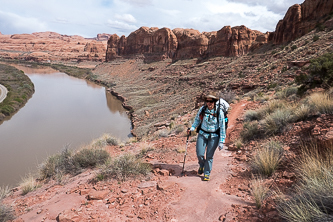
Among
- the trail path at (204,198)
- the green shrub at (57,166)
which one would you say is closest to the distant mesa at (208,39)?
the trail path at (204,198)

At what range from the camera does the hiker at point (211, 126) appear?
371 centimetres

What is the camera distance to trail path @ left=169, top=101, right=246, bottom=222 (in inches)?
110

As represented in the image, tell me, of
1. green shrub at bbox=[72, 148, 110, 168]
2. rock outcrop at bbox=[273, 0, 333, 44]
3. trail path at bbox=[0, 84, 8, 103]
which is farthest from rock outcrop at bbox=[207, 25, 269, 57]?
trail path at bbox=[0, 84, 8, 103]

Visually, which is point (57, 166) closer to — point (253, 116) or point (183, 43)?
point (253, 116)

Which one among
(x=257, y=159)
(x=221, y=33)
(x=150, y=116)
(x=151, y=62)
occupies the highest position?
(x=221, y=33)

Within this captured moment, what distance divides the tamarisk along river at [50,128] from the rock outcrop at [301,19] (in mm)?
24583

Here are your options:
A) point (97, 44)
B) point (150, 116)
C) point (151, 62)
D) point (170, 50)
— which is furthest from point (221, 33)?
point (97, 44)

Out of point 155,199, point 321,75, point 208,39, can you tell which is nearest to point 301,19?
point 208,39

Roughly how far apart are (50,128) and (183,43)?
1515 inches

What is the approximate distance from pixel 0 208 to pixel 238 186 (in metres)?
4.14

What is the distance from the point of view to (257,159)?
3.85 meters

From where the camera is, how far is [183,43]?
49.4 meters

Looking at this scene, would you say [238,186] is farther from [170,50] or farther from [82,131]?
[170,50]

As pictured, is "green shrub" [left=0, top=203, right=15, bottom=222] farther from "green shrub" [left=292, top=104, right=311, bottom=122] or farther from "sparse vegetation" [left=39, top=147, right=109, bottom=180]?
"green shrub" [left=292, top=104, right=311, bottom=122]
